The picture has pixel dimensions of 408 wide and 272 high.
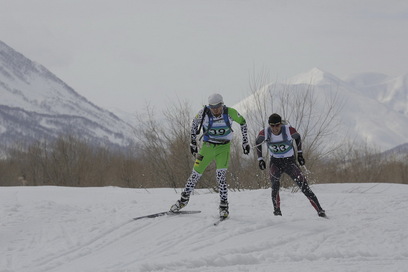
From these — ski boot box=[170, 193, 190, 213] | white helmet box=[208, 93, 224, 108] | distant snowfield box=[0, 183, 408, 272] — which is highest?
white helmet box=[208, 93, 224, 108]

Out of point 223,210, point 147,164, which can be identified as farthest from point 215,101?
point 147,164

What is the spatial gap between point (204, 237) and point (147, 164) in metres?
15.6

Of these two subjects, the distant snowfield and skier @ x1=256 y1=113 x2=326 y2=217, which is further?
skier @ x1=256 y1=113 x2=326 y2=217

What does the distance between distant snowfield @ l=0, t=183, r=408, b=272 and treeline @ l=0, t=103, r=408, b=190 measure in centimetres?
735

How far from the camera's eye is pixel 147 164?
75.0ft

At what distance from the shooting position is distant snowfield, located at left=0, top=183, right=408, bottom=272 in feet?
20.7

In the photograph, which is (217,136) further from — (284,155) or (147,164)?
(147,164)

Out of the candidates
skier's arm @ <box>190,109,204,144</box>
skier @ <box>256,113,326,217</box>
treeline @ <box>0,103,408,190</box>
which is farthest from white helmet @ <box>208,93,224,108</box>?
treeline @ <box>0,103,408,190</box>

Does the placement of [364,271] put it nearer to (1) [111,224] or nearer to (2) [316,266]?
(2) [316,266]

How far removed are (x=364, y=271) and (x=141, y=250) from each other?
313 cm

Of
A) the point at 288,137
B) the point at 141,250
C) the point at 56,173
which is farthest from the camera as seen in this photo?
the point at 56,173

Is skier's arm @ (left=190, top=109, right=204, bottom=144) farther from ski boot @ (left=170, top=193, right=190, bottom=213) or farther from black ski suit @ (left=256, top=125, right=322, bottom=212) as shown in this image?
black ski suit @ (left=256, top=125, right=322, bottom=212)

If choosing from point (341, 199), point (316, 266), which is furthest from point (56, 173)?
point (316, 266)

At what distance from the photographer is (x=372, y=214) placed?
9.04 meters
